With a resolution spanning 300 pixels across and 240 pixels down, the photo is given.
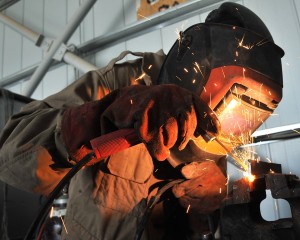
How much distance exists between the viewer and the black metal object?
0.74 metres

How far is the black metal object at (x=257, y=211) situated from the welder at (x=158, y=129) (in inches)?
6.3

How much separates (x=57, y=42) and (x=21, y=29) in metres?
0.59

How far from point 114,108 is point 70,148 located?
Answer: 0.15 meters

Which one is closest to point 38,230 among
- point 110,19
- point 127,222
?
point 127,222

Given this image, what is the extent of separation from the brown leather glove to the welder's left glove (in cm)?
41

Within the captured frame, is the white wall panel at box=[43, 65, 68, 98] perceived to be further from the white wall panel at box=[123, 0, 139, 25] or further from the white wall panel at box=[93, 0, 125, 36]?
the white wall panel at box=[123, 0, 139, 25]

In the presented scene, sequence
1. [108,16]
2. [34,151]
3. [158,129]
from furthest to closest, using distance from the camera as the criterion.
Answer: [108,16] < [34,151] < [158,129]

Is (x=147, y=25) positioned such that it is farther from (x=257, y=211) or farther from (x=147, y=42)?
(x=257, y=211)

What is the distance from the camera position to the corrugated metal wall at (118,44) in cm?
171

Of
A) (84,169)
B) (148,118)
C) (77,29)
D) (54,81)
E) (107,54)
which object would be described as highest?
(77,29)

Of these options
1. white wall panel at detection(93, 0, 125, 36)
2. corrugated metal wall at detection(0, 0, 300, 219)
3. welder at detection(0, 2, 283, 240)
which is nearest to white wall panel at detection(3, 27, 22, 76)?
corrugated metal wall at detection(0, 0, 300, 219)

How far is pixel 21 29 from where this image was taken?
3.01m

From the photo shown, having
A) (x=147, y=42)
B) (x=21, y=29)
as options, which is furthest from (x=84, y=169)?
(x=21, y=29)

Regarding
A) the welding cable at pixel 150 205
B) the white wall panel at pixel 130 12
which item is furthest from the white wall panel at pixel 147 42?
the welding cable at pixel 150 205
